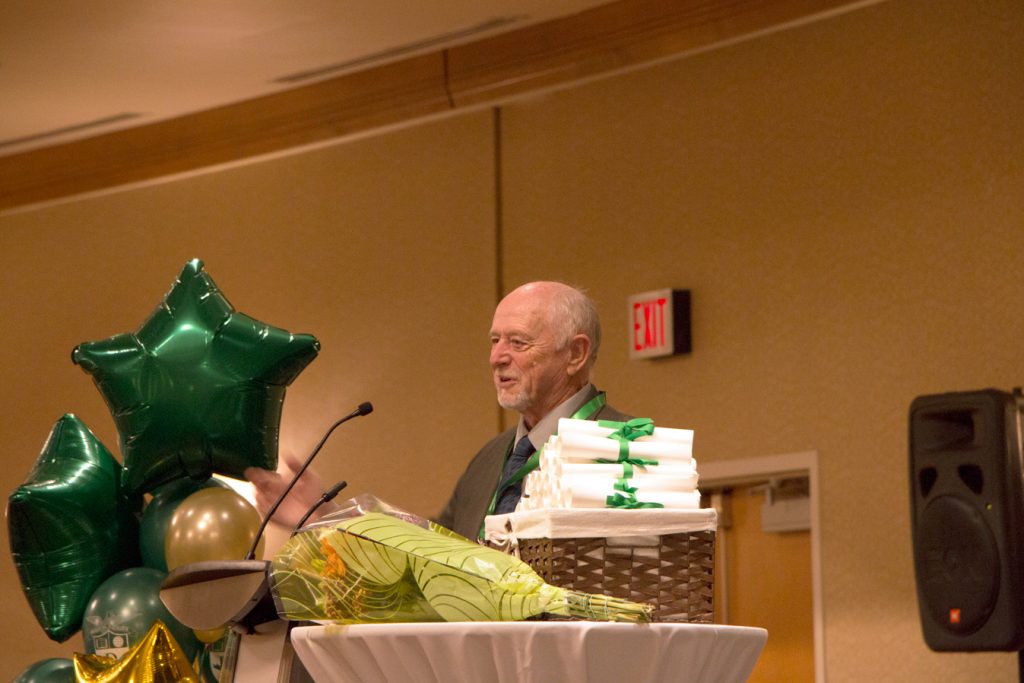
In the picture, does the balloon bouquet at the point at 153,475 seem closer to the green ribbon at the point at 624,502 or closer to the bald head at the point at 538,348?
the bald head at the point at 538,348

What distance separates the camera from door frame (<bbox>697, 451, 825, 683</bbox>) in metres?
5.31

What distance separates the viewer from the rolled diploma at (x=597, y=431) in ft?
5.49

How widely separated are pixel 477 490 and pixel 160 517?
0.58 metres

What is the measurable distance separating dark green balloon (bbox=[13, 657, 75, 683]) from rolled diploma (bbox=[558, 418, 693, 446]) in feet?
4.70

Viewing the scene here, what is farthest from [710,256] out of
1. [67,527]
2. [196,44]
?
[67,527]

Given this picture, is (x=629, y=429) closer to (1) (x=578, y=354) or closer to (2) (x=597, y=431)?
(2) (x=597, y=431)

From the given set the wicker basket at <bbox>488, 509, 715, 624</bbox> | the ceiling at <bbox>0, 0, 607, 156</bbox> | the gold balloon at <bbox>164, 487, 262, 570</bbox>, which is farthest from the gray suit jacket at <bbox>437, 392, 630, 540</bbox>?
the ceiling at <bbox>0, 0, 607, 156</bbox>

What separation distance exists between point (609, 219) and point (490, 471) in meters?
3.41

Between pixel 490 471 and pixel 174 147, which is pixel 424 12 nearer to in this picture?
pixel 174 147

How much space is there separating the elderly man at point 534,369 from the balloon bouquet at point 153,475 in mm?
205

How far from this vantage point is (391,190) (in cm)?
686

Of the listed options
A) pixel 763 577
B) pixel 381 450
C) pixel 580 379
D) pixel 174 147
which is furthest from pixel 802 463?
pixel 174 147

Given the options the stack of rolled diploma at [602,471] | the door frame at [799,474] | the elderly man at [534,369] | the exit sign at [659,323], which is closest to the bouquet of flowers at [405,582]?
the stack of rolled diploma at [602,471]

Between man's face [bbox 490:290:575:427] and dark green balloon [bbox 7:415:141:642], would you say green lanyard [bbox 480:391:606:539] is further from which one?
dark green balloon [bbox 7:415:141:642]
